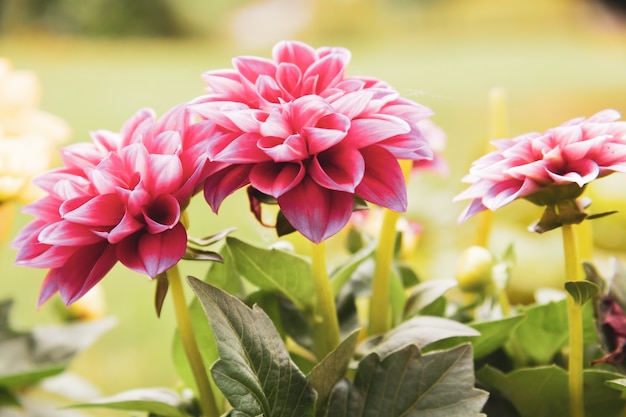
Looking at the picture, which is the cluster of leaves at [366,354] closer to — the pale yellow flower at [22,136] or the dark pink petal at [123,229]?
the dark pink petal at [123,229]

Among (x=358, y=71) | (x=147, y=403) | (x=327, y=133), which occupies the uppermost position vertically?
(x=358, y=71)

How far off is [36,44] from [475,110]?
97.0 inches

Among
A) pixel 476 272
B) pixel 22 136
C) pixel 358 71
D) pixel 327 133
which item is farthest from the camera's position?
pixel 358 71

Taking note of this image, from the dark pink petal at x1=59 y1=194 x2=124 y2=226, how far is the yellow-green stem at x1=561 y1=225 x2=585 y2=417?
155 mm

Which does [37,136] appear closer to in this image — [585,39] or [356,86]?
[356,86]

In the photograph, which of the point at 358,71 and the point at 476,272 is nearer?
the point at 476,272

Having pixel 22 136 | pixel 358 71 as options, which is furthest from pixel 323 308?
pixel 358 71

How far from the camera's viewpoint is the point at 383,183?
0.24 metres

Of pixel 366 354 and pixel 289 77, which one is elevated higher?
pixel 289 77

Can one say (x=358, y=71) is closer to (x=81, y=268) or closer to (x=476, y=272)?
(x=476, y=272)

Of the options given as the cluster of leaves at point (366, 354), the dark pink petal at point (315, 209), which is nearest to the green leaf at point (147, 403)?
the cluster of leaves at point (366, 354)

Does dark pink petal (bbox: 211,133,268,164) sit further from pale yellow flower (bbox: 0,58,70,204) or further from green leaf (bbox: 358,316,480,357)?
pale yellow flower (bbox: 0,58,70,204)

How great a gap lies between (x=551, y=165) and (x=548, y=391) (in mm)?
103

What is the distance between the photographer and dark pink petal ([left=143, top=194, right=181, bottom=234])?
231 millimetres
